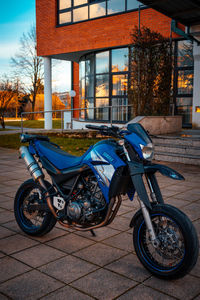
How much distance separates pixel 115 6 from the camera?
18469mm

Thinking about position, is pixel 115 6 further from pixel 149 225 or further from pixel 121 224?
pixel 149 225

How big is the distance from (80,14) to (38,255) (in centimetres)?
1953

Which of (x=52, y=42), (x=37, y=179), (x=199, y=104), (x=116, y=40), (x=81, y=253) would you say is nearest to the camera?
(x=81, y=253)

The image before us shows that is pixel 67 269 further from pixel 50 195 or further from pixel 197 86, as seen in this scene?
pixel 197 86

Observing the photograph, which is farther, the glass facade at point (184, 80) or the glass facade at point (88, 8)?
the glass facade at point (88, 8)

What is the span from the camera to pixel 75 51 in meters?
21.1

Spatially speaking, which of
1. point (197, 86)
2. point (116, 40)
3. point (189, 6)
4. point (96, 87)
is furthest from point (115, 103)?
point (189, 6)

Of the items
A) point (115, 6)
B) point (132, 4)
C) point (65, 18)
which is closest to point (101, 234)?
point (132, 4)

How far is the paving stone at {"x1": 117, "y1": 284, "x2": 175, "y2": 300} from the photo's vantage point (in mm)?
2602

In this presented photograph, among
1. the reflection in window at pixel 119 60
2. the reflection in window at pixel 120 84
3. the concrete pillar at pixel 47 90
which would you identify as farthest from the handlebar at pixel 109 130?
the concrete pillar at pixel 47 90

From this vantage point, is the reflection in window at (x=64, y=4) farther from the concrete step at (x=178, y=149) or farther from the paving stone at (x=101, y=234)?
the paving stone at (x=101, y=234)

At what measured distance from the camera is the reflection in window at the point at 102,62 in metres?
20.0

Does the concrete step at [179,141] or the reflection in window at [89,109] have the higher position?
the reflection in window at [89,109]

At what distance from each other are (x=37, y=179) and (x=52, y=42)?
66.6 feet
